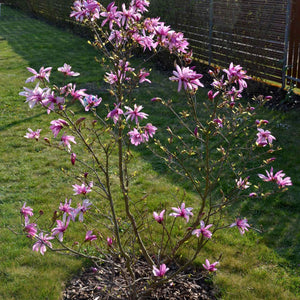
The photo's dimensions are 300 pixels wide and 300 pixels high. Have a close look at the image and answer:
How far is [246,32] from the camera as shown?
7.38 m

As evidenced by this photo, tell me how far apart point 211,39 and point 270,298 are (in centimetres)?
622

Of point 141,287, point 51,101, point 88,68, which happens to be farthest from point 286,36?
point 51,101

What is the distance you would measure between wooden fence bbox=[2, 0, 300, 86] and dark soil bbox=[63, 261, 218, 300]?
460cm

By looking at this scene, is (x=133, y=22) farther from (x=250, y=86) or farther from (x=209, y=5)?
(x=209, y=5)

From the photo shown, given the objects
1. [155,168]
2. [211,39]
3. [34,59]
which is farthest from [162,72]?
[155,168]

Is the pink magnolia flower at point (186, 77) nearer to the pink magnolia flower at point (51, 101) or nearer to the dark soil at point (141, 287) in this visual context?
the pink magnolia flower at point (51, 101)

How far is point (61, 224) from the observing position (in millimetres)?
2402

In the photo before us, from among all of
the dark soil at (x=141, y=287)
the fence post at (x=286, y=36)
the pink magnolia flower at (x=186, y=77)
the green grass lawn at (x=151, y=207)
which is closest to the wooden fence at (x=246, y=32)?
the fence post at (x=286, y=36)

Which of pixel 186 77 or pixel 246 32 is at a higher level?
pixel 246 32

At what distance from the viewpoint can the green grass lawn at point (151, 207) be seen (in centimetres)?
316

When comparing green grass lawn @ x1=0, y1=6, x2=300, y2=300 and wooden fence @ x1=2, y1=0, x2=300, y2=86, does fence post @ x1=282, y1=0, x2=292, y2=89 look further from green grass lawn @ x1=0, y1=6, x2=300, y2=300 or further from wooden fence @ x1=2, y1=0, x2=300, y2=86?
green grass lawn @ x1=0, y1=6, x2=300, y2=300

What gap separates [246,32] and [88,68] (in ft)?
12.0

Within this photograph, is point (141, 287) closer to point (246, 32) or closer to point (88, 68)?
point (246, 32)

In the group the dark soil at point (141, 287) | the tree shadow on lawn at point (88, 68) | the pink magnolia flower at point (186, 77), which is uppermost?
the pink magnolia flower at point (186, 77)
